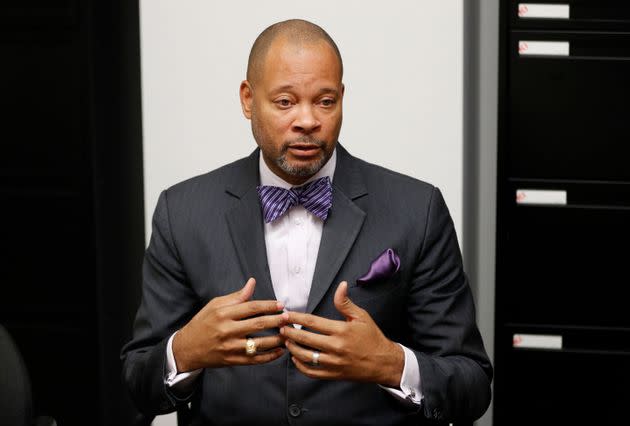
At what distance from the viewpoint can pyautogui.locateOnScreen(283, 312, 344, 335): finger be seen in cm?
150

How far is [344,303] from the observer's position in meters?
1.53

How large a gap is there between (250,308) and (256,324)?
0.03m

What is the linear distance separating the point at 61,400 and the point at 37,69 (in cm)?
106

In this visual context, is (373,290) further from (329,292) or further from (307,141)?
(307,141)

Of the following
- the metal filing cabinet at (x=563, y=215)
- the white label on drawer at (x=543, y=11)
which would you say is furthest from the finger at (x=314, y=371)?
the white label on drawer at (x=543, y=11)

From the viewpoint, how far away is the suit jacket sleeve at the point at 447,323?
1723mm

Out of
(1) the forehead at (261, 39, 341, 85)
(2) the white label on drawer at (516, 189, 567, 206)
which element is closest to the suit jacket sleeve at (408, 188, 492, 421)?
(1) the forehead at (261, 39, 341, 85)

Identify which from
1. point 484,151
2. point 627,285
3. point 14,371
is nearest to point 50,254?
point 14,371

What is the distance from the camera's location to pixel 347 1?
9.86ft

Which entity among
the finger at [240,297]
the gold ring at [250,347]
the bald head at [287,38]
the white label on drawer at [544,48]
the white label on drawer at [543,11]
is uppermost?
the white label on drawer at [543,11]

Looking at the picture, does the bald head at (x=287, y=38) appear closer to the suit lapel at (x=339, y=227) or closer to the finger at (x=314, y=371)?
the suit lapel at (x=339, y=227)

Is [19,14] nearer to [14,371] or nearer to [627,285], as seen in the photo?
[14,371]

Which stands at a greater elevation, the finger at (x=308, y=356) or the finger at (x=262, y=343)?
the finger at (x=262, y=343)

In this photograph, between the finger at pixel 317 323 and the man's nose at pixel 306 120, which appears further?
the man's nose at pixel 306 120
